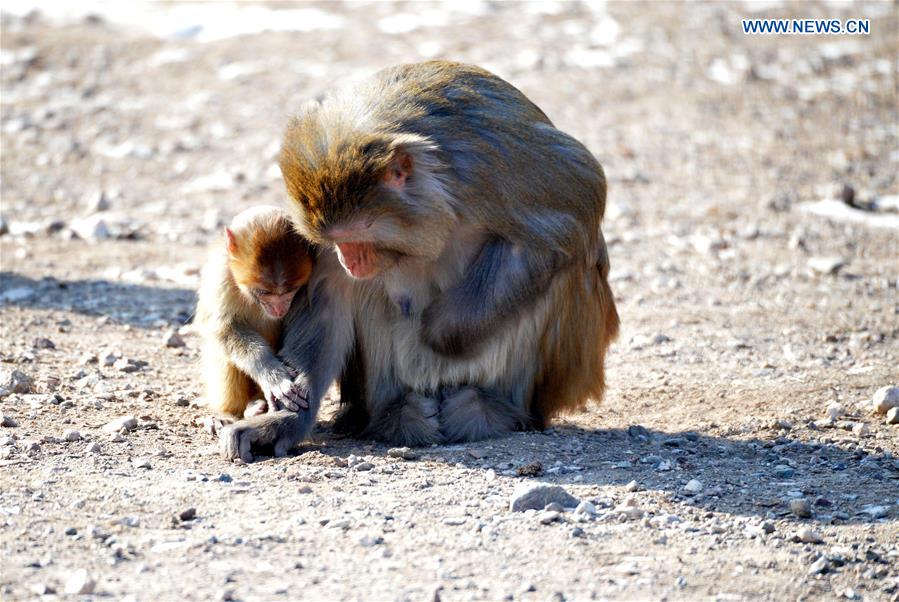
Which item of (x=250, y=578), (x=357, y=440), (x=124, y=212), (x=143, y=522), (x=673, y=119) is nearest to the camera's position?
(x=250, y=578)

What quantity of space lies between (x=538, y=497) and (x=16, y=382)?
240 cm

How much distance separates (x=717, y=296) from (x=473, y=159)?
2917mm

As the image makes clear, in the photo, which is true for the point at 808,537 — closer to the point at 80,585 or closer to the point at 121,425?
the point at 80,585

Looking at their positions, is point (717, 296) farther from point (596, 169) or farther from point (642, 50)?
point (642, 50)

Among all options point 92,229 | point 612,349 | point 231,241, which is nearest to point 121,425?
point 231,241

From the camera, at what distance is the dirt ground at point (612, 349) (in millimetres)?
3807

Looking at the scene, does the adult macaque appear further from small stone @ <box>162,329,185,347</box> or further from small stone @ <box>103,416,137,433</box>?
small stone @ <box>162,329,185,347</box>

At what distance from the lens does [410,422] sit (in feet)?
16.5

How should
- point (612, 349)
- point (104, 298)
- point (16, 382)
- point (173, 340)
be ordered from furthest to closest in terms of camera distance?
point (104, 298), point (612, 349), point (173, 340), point (16, 382)

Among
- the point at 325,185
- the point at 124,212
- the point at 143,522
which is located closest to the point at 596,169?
the point at 325,185

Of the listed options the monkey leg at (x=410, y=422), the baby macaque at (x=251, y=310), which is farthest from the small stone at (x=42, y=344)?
the monkey leg at (x=410, y=422)

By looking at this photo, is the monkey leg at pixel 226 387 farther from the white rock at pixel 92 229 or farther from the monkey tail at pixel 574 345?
the white rock at pixel 92 229

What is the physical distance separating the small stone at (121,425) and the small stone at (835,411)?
9.11 ft

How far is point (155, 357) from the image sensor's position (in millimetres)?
6148
